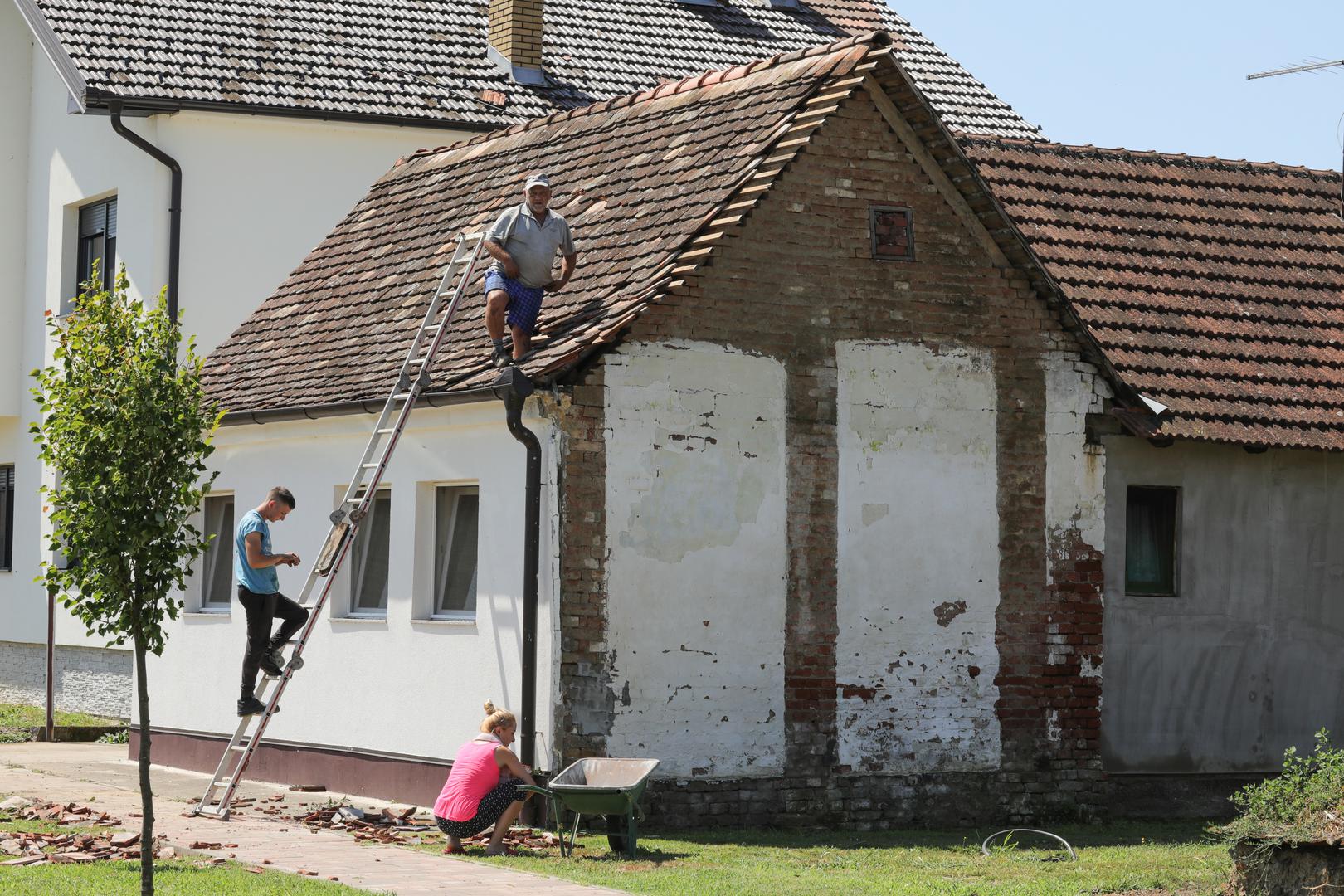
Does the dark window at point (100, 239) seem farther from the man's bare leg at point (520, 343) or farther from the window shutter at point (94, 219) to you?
the man's bare leg at point (520, 343)

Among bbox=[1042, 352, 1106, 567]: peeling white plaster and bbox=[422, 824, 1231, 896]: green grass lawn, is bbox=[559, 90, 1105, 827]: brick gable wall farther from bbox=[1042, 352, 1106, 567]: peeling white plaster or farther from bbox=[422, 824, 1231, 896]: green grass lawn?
bbox=[422, 824, 1231, 896]: green grass lawn

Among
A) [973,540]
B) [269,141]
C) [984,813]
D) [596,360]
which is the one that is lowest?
[984,813]

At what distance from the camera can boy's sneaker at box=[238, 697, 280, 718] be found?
49.9 feet

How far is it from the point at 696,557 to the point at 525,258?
2.58 metres

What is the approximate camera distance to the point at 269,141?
23812mm

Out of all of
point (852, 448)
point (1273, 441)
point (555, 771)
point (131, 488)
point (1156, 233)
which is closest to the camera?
point (131, 488)

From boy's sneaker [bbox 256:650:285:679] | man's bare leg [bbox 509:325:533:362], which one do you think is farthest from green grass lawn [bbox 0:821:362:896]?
man's bare leg [bbox 509:325:533:362]

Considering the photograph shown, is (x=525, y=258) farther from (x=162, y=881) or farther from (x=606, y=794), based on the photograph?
(x=162, y=881)

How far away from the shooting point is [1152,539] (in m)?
17.5

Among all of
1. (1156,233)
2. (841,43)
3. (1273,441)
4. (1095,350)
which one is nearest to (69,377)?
(841,43)

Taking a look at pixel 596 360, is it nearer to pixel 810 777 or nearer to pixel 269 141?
pixel 810 777

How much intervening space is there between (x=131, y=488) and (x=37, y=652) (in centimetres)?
1616

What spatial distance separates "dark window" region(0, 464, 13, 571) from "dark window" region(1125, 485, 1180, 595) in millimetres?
15124

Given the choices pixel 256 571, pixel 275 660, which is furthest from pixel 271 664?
pixel 256 571
